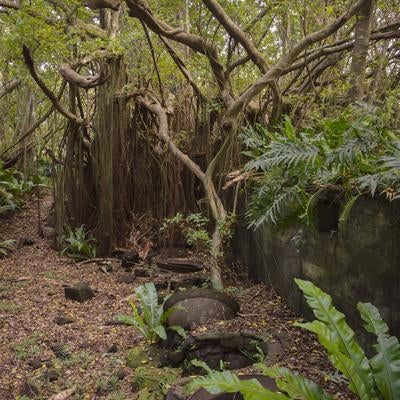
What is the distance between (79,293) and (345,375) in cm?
308

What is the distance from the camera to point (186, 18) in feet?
19.2

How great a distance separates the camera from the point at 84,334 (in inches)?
142

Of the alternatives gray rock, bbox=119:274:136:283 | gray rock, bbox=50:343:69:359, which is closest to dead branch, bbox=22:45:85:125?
gray rock, bbox=119:274:136:283

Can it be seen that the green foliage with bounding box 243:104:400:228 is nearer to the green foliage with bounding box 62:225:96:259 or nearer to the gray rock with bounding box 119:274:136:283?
the gray rock with bounding box 119:274:136:283

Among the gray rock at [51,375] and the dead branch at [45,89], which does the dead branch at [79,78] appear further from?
the gray rock at [51,375]

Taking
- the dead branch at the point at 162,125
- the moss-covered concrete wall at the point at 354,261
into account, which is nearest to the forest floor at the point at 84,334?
the moss-covered concrete wall at the point at 354,261

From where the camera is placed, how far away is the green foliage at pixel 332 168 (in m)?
2.13

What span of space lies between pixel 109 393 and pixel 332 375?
1416 mm

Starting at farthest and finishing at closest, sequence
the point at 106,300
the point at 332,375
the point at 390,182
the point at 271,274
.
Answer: the point at 106,300 < the point at 271,274 < the point at 332,375 < the point at 390,182

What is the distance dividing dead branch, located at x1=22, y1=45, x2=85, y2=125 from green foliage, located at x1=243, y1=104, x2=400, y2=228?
344cm

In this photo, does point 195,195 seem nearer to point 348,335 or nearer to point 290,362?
point 290,362

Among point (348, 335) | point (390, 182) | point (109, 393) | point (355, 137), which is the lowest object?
point (109, 393)

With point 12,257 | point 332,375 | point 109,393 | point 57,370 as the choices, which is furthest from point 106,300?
point 332,375

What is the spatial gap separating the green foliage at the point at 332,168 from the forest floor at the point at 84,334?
78 centimetres
